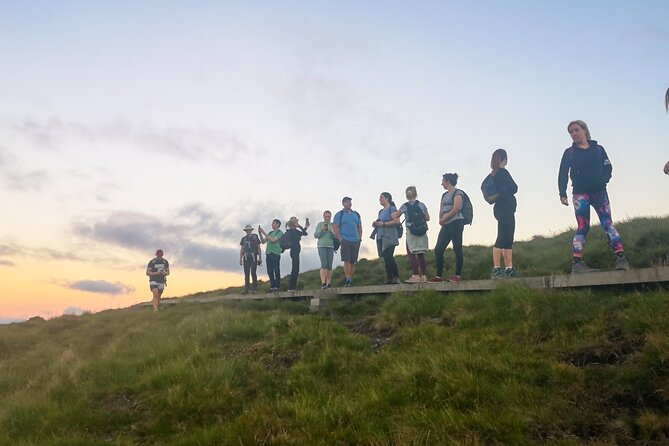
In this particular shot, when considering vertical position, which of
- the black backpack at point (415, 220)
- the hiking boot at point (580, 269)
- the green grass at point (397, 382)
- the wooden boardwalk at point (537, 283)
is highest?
the black backpack at point (415, 220)

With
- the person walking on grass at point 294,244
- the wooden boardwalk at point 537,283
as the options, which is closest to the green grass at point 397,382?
the wooden boardwalk at point 537,283

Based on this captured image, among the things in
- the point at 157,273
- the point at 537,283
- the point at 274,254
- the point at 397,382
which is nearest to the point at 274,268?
the point at 274,254

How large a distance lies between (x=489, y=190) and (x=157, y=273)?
12.2 metres

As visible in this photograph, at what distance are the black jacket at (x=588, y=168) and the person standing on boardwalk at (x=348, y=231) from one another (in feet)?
18.4

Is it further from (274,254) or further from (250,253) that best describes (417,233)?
(250,253)

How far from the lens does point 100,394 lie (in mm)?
7121

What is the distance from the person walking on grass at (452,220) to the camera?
385 inches

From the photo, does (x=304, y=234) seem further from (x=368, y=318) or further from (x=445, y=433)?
(x=445, y=433)

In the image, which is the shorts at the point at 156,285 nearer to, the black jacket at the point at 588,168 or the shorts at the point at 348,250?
the shorts at the point at 348,250

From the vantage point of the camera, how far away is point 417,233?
10.5m

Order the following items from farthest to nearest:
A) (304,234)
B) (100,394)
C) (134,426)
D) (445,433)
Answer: (304,234) → (100,394) → (134,426) → (445,433)

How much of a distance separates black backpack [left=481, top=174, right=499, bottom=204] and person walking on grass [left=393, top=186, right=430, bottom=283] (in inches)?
64.8

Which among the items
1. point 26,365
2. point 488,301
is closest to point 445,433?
point 488,301

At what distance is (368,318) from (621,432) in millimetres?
5198
